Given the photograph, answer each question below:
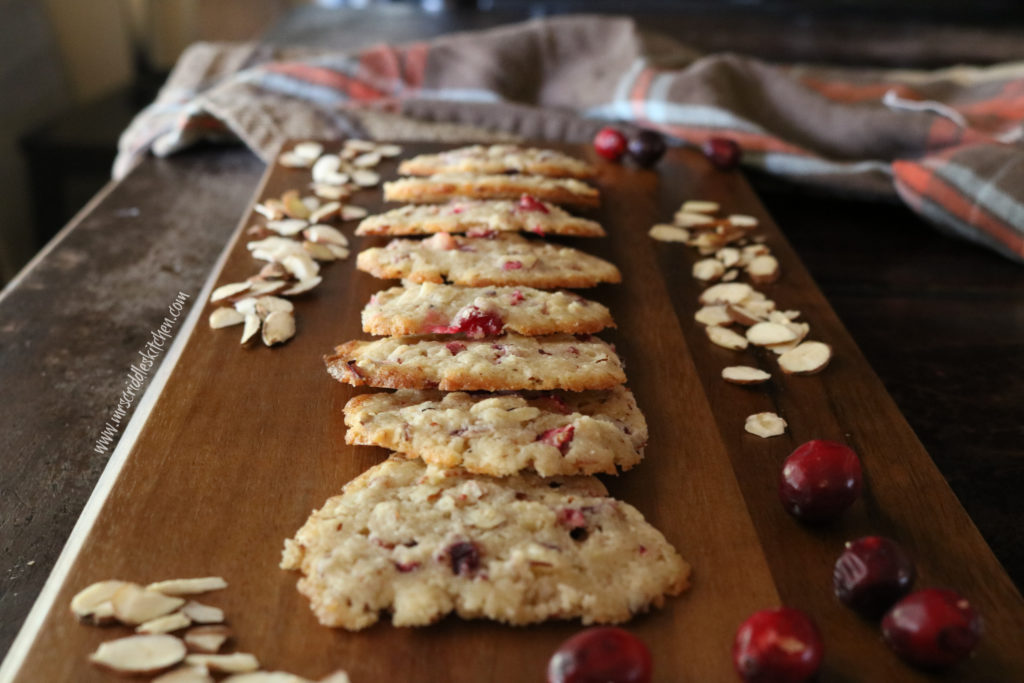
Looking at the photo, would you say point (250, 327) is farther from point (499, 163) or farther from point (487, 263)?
point (499, 163)

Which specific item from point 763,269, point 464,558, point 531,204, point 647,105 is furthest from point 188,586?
point 647,105

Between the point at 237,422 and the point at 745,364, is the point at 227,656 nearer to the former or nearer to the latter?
the point at 237,422

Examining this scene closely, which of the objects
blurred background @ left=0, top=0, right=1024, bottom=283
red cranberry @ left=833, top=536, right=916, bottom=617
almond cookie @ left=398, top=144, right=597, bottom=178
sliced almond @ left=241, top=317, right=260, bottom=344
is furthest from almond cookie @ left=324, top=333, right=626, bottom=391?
blurred background @ left=0, top=0, right=1024, bottom=283

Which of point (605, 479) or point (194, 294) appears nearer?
point (605, 479)

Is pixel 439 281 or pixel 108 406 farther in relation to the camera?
pixel 439 281

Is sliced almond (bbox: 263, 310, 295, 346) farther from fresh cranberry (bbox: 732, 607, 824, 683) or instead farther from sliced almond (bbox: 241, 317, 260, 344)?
fresh cranberry (bbox: 732, 607, 824, 683)

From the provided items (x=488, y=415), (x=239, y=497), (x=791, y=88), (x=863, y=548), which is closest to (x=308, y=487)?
(x=239, y=497)
